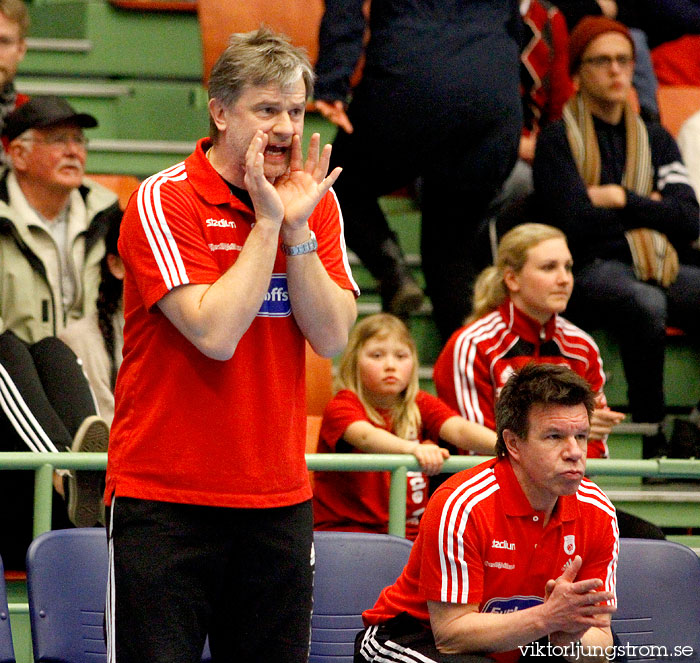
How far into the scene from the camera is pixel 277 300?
2045mm

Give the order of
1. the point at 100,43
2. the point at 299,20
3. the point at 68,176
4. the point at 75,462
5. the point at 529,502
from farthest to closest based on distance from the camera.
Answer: the point at 100,43 → the point at 299,20 → the point at 68,176 → the point at 75,462 → the point at 529,502

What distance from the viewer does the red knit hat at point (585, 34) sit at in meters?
4.75

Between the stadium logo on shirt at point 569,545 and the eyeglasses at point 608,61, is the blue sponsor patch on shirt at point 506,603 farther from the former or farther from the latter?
the eyeglasses at point 608,61

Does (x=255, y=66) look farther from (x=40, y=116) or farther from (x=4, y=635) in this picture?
(x=40, y=116)

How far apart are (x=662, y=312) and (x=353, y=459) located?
178 centimetres

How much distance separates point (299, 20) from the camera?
5.29m

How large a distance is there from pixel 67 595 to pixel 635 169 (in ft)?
9.62

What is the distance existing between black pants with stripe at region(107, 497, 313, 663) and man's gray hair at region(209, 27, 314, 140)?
0.73 metres

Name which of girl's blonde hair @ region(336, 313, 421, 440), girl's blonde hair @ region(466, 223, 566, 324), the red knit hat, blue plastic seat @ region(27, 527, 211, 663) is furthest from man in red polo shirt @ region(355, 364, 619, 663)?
the red knit hat

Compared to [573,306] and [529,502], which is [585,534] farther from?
[573,306]

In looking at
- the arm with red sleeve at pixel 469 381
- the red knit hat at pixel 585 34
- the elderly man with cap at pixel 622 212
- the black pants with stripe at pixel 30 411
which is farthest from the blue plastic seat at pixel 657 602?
the red knit hat at pixel 585 34

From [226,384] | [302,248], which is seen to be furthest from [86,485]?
[302,248]

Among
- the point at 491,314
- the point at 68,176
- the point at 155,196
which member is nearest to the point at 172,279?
the point at 155,196

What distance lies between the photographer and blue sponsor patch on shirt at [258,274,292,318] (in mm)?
2035
